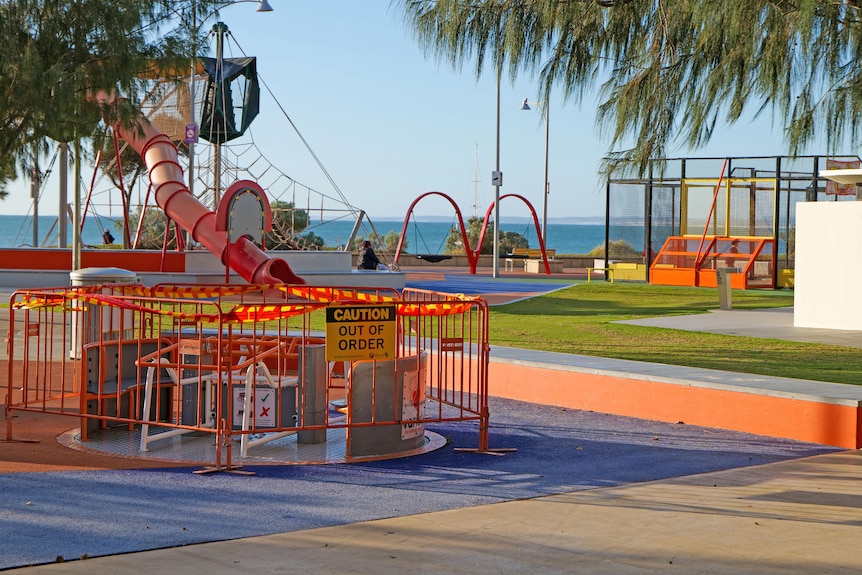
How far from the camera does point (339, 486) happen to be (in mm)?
8383

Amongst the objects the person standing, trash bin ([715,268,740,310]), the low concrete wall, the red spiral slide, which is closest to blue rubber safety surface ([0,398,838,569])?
trash bin ([715,268,740,310])

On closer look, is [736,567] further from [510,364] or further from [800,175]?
[800,175]

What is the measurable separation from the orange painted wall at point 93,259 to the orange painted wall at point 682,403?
62.5 feet

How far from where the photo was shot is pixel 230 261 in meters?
26.4

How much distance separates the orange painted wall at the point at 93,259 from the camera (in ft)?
99.8

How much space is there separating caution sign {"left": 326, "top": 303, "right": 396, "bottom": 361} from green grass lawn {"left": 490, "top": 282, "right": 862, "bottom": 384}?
582cm

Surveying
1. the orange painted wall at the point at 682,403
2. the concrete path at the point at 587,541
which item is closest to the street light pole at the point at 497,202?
the orange painted wall at the point at 682,403

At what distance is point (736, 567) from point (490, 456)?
370 cm

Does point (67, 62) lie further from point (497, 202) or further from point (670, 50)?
point (497, 202)

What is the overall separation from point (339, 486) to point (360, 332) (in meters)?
1.46

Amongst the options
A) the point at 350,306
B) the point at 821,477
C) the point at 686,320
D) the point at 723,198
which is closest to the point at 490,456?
the point at 350,306

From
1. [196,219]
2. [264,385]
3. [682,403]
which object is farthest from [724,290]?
[264,385]

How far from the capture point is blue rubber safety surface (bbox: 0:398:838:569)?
22.4 ft

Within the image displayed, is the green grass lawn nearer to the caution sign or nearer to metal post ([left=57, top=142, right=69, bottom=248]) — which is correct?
the caution sign
